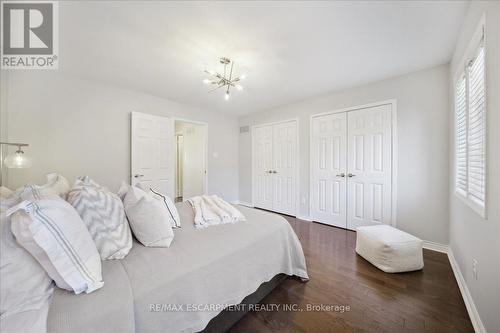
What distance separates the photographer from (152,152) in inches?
136

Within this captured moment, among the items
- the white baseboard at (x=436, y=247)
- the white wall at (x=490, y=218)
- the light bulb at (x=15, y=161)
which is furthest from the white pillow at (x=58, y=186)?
the white baseboard at (x=436, y=247)

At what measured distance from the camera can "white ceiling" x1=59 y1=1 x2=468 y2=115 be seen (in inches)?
62.1

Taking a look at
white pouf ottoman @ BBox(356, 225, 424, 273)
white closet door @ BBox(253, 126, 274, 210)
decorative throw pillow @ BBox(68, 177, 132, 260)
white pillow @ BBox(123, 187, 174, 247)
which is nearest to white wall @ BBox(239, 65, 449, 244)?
white pouf ottoman @ BBox(356, 225, 424, 273)

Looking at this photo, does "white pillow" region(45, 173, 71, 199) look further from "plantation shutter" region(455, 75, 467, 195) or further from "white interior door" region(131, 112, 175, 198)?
"plantation shutter" region(455, 75, 467, 195)

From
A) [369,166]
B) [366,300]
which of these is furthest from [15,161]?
[369,166]

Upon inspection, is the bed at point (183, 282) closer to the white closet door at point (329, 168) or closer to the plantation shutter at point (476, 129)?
the plantation shutter at point (476, 129)

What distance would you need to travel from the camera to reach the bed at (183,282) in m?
0.78

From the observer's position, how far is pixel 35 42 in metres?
1.95

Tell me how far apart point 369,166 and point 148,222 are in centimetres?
311

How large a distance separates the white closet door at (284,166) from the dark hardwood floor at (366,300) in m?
1.88

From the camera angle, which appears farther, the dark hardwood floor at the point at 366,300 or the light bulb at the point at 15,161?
the light bulb at the point at 15,161

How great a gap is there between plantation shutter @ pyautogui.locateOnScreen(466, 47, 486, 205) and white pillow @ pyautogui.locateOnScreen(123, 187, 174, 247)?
2.24 m

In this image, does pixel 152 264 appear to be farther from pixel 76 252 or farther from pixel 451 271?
pixel 451 271

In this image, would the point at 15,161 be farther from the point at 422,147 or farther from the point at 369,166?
the point at 422,147
